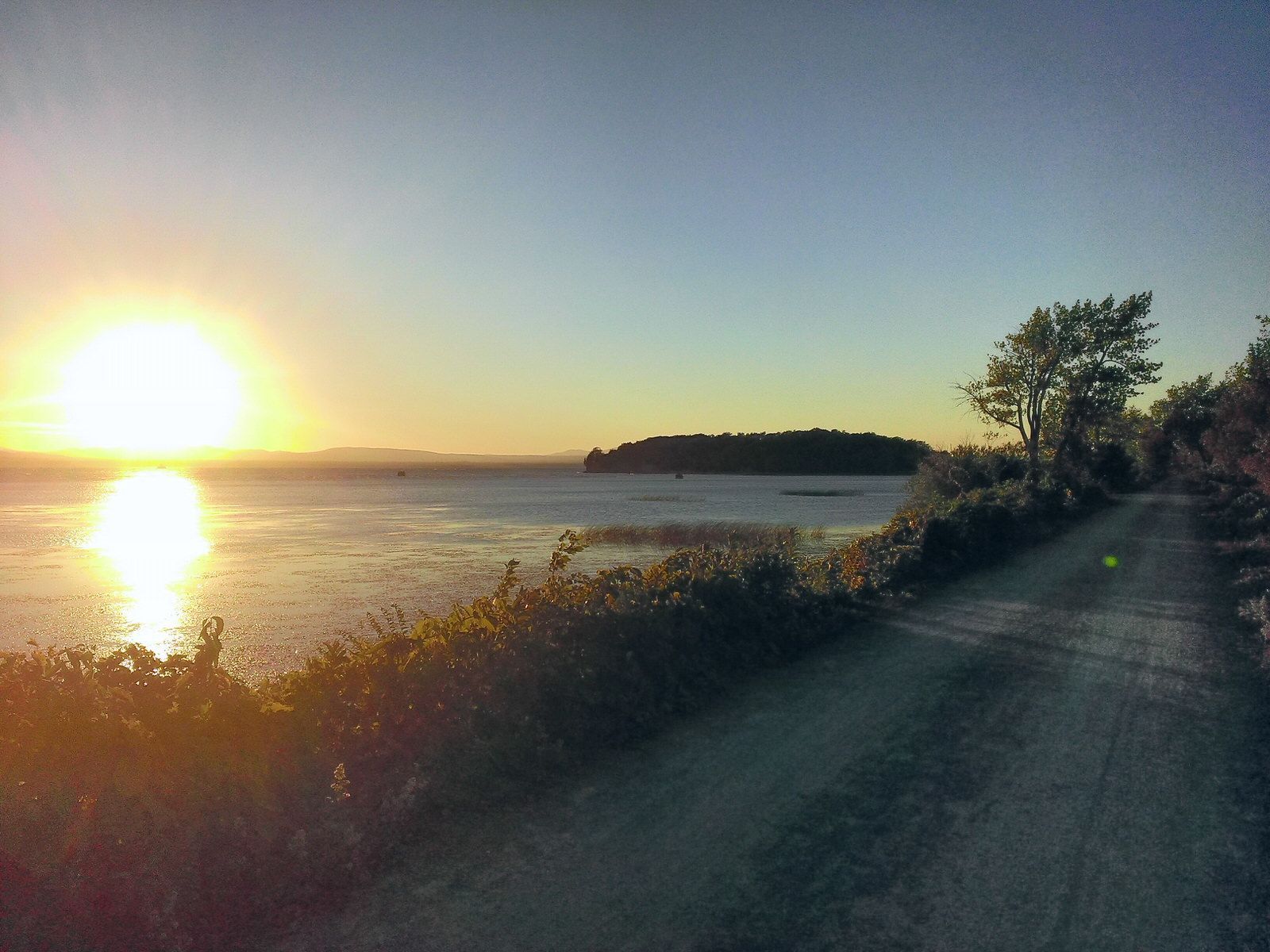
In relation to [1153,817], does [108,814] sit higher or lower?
higher

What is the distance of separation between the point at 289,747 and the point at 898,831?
379 centimetres

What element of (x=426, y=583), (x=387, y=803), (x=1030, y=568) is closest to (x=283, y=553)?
(x=426, y=583)

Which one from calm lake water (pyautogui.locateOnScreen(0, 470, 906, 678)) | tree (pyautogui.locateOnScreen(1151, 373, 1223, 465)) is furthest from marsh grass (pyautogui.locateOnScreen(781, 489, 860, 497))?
tree (pyautogui.locateOnScreen(1151, 373, 1223, 465))

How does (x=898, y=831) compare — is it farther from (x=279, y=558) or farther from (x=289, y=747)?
(x=279, y=558)

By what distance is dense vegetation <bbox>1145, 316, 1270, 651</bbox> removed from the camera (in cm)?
1381

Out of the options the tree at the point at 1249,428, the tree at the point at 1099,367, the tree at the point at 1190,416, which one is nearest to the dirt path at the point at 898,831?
the tree at the point at 1249,428

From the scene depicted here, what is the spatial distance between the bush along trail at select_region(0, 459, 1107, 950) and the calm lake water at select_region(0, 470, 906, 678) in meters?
5.95

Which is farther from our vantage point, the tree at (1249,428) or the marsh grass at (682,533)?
the marsh grass at (682,533)

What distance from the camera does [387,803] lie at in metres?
4.83

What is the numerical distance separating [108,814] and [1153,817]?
600cm

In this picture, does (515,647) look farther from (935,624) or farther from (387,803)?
(935,624)

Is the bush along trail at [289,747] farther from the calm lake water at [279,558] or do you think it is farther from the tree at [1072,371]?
the tree at [1072,371]

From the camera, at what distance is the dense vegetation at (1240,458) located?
45.3 ft

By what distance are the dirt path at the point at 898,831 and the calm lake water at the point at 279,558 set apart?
751 centimetres
